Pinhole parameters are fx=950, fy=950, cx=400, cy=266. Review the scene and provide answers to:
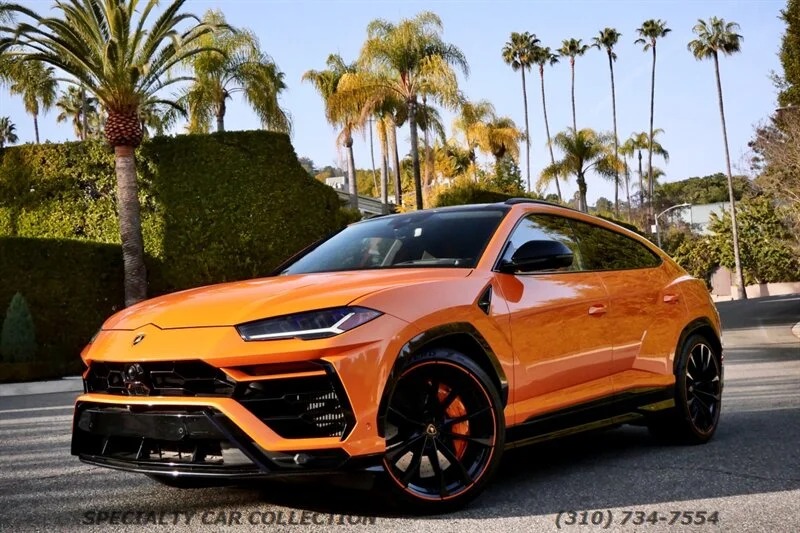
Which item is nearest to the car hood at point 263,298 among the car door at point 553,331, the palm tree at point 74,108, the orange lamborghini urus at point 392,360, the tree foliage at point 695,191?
the orange lamborghini urus at point 392,360

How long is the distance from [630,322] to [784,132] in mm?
30732

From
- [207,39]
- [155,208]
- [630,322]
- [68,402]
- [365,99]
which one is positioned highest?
[207,39]

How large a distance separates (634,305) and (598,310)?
0.53 metres

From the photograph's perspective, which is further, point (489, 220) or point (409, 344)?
point (489, 220)

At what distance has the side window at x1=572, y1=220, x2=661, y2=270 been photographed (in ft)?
20.2

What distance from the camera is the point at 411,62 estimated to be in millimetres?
35625

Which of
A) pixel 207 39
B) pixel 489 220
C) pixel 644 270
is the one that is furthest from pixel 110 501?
pixel 207 39

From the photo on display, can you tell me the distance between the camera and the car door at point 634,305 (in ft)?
19.5

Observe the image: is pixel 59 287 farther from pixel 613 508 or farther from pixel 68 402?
pixel 613 508

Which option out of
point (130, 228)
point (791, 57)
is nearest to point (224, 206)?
point (130, 228)

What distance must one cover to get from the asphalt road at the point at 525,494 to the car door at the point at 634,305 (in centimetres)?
59

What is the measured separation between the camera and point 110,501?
17.0 feet

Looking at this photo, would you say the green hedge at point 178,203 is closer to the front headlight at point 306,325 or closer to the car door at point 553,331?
the car door at point 553,331

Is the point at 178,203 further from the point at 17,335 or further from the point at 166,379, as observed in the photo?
the point at 166,379
